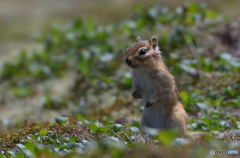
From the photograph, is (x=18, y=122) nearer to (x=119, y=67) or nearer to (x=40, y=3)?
(x=119, y=67)

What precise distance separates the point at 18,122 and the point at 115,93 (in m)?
1.76

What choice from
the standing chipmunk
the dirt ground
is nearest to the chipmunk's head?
the standing chipmunk

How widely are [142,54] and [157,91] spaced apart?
1.58 feet

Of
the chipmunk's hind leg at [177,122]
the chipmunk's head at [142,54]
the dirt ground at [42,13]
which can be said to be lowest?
the chipmunk's hind leg at [177,122]

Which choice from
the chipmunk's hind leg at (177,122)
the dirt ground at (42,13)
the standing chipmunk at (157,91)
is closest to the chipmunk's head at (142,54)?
the standing chipmunk at (157,91)

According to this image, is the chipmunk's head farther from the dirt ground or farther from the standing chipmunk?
the dirt ground

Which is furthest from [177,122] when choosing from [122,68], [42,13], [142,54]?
[42,13]

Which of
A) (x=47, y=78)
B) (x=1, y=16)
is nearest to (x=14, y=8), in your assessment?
(x=1, y=16)

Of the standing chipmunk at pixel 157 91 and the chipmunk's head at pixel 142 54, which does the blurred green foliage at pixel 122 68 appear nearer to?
the standing chipmunk at pixel 157 91

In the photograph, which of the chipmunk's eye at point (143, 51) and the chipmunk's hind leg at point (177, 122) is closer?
the chipmunk's eye at point (143, 51)

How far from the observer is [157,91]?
6410 millimetres

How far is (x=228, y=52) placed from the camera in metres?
9.57

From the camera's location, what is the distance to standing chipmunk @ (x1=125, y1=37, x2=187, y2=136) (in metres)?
6.39

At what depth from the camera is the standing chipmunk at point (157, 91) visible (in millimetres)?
6395
